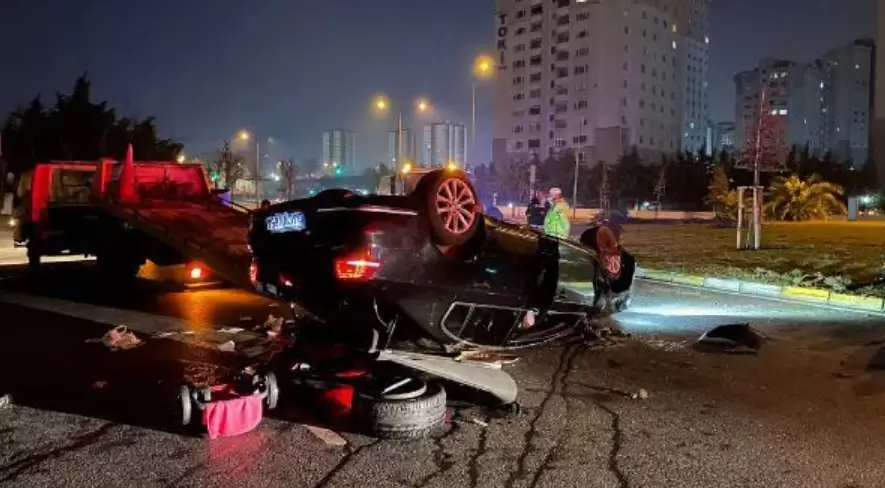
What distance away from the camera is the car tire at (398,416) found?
17.5 ft

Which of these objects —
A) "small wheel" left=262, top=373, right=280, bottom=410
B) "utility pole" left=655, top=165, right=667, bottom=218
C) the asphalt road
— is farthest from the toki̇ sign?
"small wheel" left=262, top=373, right=280, bottom=410

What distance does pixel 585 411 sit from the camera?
243 inches

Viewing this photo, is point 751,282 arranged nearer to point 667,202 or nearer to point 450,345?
point 450,345

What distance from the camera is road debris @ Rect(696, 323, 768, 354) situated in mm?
8641

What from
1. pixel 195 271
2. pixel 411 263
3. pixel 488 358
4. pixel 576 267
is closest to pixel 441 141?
pixel 195 271

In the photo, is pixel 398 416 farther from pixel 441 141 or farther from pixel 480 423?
pixel 441 141

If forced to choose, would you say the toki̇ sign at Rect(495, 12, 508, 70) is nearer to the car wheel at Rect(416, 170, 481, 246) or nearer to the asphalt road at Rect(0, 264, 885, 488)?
the asphalt road at Rect(0, 264, 885, 488)

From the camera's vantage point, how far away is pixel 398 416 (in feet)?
17.5

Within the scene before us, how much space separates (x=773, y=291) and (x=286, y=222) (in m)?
9.61

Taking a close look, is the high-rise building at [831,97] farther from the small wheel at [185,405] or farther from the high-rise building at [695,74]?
the small wheel at [185,405]

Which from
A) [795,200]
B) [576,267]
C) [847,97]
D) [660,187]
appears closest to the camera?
[576,267]

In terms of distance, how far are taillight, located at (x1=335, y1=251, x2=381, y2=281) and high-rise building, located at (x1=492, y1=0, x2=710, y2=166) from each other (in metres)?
103

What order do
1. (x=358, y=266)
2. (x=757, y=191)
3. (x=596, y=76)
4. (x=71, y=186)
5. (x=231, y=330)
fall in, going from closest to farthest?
(x=358, y=266) < (x=231, y=330) < (x=71, y=186) < (x=757, y=191) < (x=596, y=76)

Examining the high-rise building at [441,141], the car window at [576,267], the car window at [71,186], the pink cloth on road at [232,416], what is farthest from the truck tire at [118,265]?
the high-rise building at [441,141]
